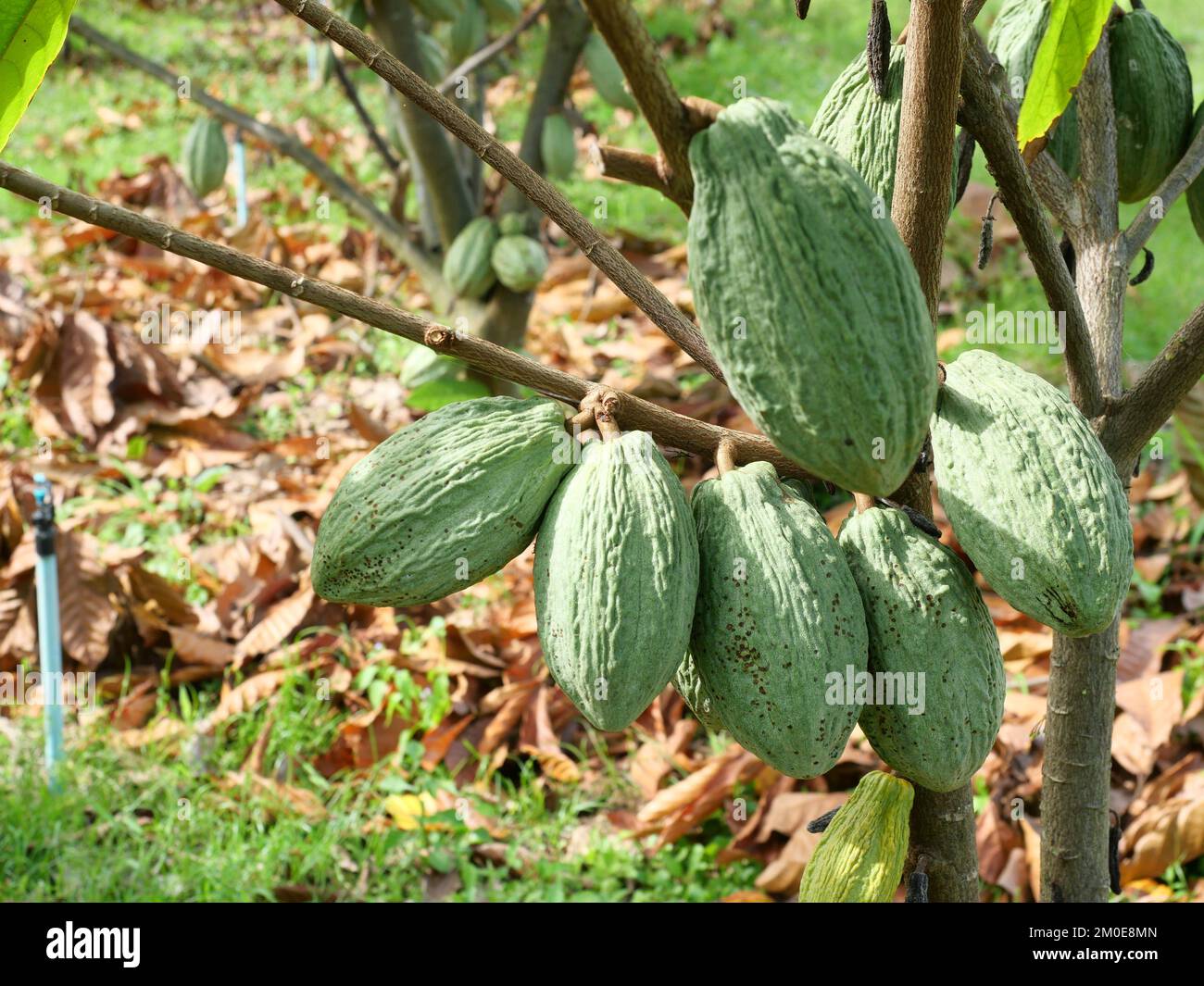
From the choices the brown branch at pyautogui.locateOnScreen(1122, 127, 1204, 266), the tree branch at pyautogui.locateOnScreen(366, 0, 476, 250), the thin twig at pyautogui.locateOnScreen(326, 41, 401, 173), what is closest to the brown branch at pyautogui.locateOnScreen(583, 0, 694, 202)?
the brown branch at pyautogui.locateOnScreen(1122, 127, 1204, 266)

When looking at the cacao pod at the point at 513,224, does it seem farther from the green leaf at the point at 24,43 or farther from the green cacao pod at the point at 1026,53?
the green leaf at the point at 24,43

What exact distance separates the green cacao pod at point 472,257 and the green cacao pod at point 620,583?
1.82 meters

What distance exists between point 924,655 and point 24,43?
64 centimetres

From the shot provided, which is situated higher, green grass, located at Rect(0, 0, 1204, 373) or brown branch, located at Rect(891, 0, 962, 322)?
green grass, located at Rect(0, 0, 1204, 373)

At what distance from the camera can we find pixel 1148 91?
105cm

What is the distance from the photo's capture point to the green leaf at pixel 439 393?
2016 millimetres

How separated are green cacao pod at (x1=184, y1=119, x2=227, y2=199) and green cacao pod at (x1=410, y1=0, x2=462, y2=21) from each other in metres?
0.69

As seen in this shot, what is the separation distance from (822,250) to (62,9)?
17.8 inches

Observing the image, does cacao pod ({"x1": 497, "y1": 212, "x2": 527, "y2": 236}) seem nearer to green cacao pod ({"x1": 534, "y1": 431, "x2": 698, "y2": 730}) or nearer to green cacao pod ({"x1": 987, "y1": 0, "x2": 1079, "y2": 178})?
green cacao pod ({"x1": 987, "y1": 0, "x2": 1079, "y2": 178})

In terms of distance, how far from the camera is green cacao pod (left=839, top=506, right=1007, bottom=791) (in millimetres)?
750

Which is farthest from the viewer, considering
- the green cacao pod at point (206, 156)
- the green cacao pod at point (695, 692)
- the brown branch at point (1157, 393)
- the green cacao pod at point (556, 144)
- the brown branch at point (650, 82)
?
the green cacao pod at point (206, 156)

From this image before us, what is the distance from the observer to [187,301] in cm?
347

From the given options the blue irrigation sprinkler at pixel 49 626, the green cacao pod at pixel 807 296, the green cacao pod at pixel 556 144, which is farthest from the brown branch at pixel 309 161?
the green cacao pod at pixel 807 296

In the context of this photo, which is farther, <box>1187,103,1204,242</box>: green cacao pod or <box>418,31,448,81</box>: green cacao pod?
<box>418,31,448,81</box>: green cacao pod
